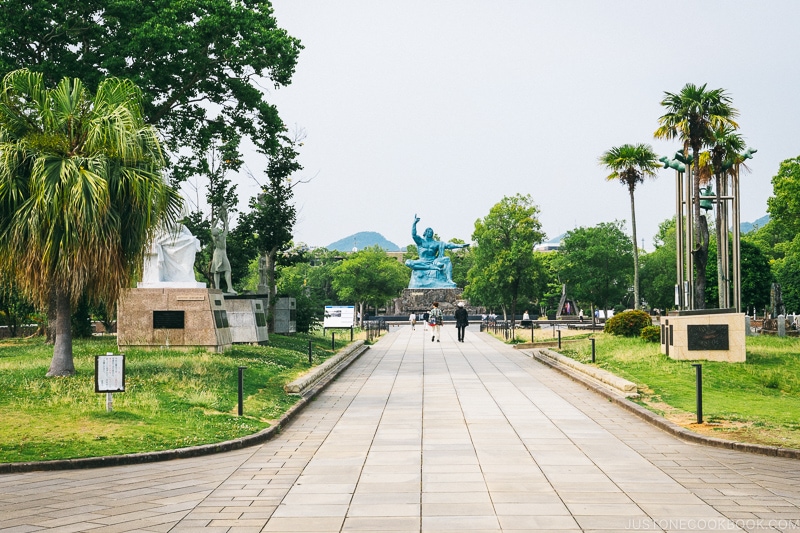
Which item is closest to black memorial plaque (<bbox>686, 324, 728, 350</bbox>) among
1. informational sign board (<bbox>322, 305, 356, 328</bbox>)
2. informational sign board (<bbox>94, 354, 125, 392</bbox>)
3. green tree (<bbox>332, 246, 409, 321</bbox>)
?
informational sign board (<bbox>94, 354, 125, 392</bbox>)

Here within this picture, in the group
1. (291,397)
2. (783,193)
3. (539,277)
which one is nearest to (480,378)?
(291,397)

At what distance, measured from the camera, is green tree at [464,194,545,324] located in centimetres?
4822

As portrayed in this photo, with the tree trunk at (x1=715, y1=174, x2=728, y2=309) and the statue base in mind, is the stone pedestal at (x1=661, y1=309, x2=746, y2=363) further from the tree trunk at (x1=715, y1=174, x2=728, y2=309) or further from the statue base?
the statue base

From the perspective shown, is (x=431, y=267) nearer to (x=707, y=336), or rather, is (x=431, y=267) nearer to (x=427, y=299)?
(x=427, y=299)

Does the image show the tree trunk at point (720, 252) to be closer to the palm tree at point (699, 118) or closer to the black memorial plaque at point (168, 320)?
the palm tree at point (699, 118)

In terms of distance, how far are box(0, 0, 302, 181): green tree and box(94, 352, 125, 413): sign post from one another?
10632mm

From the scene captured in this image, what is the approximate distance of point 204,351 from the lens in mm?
20844

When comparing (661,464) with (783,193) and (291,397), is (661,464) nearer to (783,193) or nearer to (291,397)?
(291,397)

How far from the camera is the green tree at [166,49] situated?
21547 millimetres

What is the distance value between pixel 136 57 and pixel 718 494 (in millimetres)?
19358

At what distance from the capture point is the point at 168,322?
69.4ft

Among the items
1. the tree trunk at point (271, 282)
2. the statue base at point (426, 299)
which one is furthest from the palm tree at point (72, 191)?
the statue base at point (426, 299)

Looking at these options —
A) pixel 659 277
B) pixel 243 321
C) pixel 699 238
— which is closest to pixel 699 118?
pixel 699 238

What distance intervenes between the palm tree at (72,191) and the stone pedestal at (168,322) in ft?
15.9
